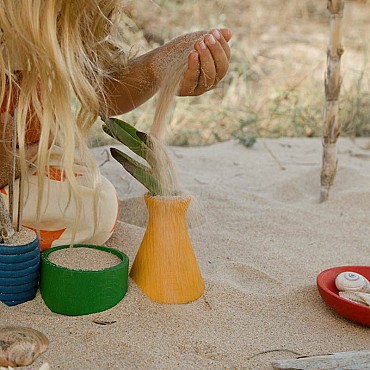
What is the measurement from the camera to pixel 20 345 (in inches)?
44.1

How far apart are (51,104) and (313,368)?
691mm

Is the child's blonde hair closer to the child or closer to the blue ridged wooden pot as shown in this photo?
the child

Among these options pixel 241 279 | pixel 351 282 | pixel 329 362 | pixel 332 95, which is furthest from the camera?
pixel 332 95

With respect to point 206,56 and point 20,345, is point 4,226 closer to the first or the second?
point 20,345

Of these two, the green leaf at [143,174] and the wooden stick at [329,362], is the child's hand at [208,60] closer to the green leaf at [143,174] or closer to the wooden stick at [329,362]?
the green leaf at [143,174]

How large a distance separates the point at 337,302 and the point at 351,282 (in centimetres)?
7

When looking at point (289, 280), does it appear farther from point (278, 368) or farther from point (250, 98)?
point (250, 98)

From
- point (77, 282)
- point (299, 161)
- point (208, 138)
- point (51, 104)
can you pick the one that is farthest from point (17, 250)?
point (208, 138)

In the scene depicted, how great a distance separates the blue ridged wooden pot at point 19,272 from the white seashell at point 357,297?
614mm

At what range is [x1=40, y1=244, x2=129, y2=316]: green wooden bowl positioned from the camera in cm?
126

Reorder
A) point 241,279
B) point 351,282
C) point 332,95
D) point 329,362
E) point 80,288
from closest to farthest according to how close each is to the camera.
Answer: point 329,362 < point 80,288 < point 351,282 < point 241,279 < point 332,95

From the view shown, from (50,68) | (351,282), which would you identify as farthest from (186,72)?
(351,282)

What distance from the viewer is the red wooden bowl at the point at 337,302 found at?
1289mm

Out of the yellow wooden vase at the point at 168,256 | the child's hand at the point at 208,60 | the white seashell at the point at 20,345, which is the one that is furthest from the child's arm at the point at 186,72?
the white seashell at the point at 20,345
